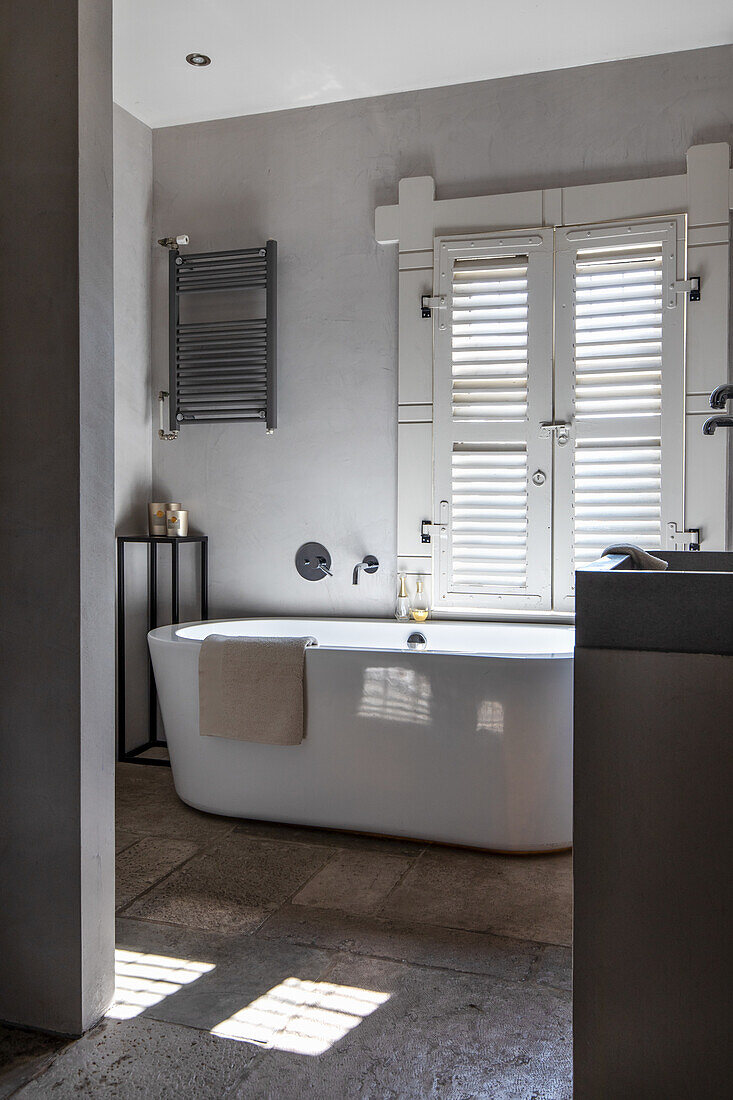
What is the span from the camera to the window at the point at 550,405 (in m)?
3.48

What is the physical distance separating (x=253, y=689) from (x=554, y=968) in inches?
51.4

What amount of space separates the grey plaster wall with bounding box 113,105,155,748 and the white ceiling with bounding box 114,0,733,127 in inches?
11.2

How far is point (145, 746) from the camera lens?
4047 millimetres

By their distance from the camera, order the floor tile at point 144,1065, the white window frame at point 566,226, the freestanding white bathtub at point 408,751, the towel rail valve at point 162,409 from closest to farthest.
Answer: the floor tile at point 144,1065 < the freestanding white bathtub at point 408,751 < the white window frame at point 566,226 < the towel rail valve at point 162,409

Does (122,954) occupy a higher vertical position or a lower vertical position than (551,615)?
lower

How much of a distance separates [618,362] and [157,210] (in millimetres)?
2268

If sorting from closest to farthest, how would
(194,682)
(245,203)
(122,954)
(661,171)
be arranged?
(122,954) < (194,682) < (661,171) < (245,203)

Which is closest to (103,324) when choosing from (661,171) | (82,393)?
(82,393)

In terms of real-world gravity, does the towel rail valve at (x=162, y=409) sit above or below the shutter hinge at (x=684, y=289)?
below

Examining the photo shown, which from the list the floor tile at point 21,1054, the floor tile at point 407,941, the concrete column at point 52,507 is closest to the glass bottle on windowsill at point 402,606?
the floor tile at point 407,941

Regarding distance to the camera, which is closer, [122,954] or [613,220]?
[122,954]

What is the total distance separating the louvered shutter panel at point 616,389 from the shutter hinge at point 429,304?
1.58 ft

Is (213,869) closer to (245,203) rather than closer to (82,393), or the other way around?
(82,393)

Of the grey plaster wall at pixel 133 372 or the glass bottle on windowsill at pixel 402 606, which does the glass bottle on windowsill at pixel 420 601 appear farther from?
the grey plaster wall at pixel 133 372
